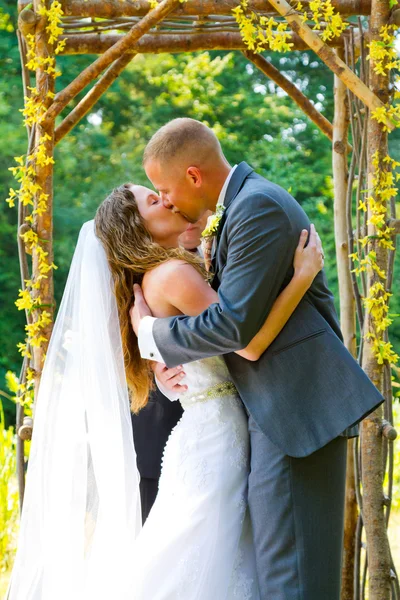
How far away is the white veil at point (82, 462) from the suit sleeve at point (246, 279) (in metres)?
0.50

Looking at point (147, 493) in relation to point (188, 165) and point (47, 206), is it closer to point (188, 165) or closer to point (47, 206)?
point (47, 206)

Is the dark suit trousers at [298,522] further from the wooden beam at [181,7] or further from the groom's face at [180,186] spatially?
the wooden beam at [181,7]

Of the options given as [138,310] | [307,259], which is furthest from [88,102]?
[307,259]

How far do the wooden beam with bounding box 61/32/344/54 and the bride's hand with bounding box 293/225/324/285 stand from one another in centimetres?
169

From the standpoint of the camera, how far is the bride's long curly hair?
8.28 feet

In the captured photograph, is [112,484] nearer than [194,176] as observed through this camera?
No

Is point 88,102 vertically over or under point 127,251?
over

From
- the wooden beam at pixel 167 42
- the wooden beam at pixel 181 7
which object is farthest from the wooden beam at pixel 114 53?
the wooden beam at pixel 167 42

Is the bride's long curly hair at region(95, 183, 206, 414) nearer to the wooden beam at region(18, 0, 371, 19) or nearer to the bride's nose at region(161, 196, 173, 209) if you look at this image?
the bride's nose at region(161, 196, 173, 209)

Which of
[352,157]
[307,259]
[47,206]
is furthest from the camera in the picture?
[352,157]

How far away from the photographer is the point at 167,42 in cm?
372

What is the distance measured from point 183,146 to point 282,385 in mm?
789

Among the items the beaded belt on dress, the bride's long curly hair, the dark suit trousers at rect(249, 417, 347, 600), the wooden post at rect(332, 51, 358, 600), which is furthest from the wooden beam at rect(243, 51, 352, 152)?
the dark suit trousers at rect(249, 417, 347, 600)

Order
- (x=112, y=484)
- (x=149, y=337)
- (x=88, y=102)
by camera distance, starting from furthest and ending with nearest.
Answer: (x=88, y=102), (x=112, y=484), (x=149, y=337)
